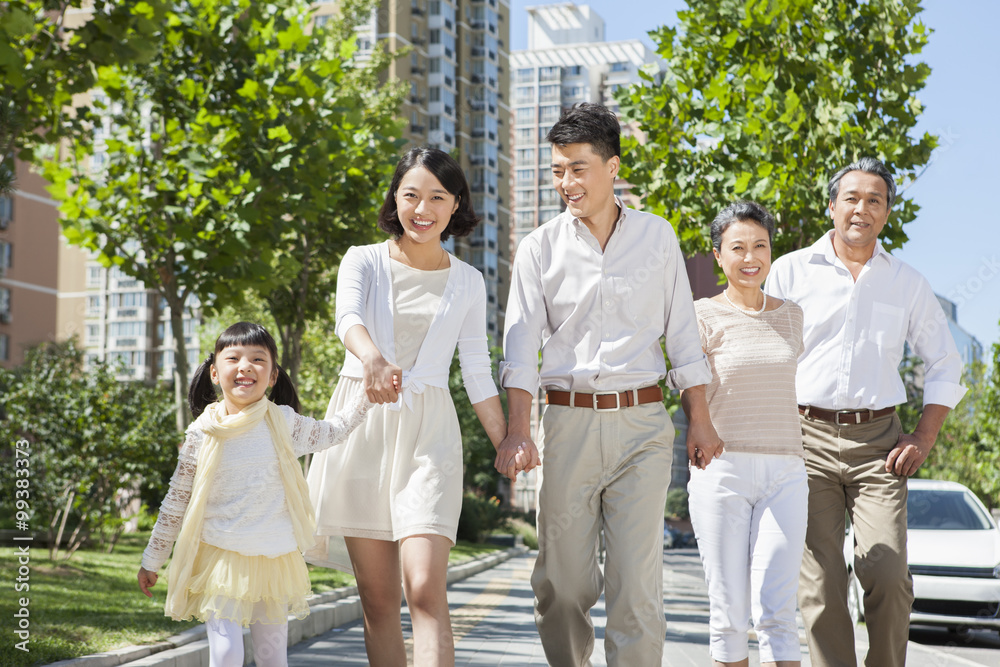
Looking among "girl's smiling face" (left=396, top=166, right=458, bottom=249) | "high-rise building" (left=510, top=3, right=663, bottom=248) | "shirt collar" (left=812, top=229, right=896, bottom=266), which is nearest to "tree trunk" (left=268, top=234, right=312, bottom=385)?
"shirt collar" (left=812, top=229, right=896, bottom=266)

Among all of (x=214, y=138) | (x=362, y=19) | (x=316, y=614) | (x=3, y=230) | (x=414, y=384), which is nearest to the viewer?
(x=414, y=384)

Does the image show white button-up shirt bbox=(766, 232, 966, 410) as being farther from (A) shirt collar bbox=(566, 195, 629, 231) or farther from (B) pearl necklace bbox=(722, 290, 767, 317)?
(A) shirt collar bbox=(566, 195, 629, 231)

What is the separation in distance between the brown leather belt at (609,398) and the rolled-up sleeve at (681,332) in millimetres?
173

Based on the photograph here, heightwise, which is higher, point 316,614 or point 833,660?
point 833,660

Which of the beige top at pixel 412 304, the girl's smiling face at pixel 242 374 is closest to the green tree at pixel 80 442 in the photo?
the girl's smiling face at pixel 242 374

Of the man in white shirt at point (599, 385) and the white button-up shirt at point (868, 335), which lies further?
the white button-up shirt at point (868, 335)

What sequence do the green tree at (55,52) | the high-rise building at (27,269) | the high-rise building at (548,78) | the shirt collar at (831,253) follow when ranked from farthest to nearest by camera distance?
1. the high-rise building at (548,78)
2. the high-rise building at (27,269)
3. the green tree at (55,52)
4. the shirt collar at (831,253)

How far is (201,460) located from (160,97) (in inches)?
350

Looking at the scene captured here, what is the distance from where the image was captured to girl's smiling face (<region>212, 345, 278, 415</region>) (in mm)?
4805

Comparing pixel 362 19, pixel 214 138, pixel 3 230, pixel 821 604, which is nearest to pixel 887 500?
pixel 821 604

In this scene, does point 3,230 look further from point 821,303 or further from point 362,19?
Result: point 821,303

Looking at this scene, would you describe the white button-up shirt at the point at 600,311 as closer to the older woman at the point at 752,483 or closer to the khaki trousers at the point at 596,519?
the khaki trousers at the point at 596,519

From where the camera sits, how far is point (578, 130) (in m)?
4.49

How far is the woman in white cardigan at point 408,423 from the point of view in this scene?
163 inches
